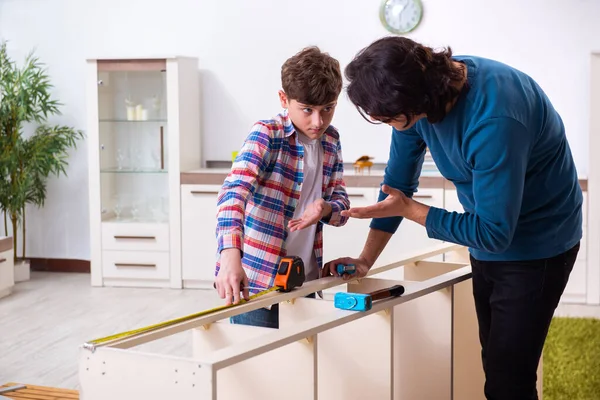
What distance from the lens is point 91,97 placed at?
5.75 metres

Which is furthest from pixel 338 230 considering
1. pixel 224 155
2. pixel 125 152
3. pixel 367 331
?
pixel 367 331

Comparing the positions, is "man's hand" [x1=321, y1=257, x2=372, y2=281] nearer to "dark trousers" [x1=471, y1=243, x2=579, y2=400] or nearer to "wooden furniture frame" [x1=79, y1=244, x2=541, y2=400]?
"wooden furniture frame" [x1=79, y1=244, x2=541, y2=400]

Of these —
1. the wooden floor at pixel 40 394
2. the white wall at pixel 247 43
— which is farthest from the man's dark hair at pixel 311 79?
the white wall at pixel 247 43

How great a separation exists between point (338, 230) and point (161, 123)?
1.50 m

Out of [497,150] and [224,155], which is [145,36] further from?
[497,150]

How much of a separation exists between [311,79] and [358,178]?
3.24 meters

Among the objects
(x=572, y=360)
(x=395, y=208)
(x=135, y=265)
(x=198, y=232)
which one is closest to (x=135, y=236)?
(x=135, y=265)

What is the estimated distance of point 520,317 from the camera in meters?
1.85

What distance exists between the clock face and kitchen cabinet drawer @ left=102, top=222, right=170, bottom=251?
2067 millimetres

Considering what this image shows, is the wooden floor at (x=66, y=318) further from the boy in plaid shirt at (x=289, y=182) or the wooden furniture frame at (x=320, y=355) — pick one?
the wooden furniture frame at (x=320, y=355)

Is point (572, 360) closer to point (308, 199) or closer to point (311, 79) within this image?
point (308, 199)

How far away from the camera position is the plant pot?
19.8 feet

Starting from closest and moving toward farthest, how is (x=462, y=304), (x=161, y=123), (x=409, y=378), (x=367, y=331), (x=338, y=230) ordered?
1. (x=367, y=331)
2. (x=409, y=378)
3. (x=462, y=304)
4. (x=338, y=230)
5. (x=161, y=123)

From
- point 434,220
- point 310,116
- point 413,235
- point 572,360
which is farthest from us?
point 413,235
